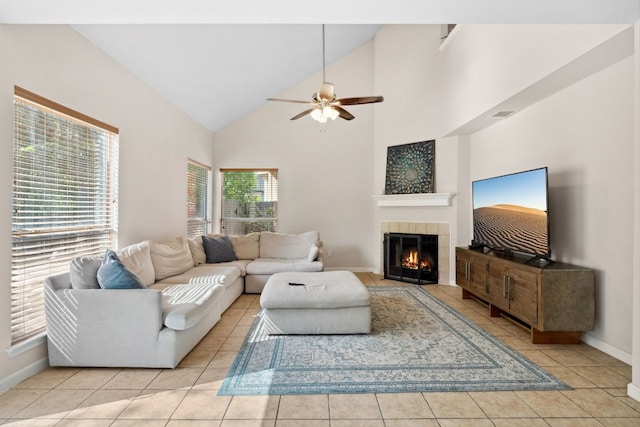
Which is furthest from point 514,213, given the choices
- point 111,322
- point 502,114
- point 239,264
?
point 111,322

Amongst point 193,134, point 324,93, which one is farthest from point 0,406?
point 193,134

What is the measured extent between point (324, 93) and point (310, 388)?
2.87 metres

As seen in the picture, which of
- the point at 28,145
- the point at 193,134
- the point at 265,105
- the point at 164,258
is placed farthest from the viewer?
the point at 265,105

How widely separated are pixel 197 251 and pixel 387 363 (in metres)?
3.33

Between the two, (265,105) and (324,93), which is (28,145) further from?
(265,105)

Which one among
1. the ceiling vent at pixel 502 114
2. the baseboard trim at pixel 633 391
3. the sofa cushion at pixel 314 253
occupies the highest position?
the ceiling vent at pixel 502 114

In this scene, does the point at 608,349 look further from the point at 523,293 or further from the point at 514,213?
the point at 514,213

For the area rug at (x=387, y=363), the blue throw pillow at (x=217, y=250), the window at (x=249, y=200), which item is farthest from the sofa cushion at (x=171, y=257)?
the window at (x=249, y=200)

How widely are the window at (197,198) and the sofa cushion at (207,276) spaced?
4.32 feet

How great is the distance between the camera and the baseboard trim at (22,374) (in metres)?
2.18

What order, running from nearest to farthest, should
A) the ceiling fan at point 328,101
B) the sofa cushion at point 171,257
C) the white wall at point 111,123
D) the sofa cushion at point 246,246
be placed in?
the white wall at point 111,123 → the ceiling fan at point 328,101 → the sofa cushion at point 171,257 → the sofa cushion at point 246,246

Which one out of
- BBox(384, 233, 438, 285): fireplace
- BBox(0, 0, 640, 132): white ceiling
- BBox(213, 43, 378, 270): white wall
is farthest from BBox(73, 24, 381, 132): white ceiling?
BBox(384, 233, 438, 285): fireplace

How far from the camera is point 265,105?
20.9 ft

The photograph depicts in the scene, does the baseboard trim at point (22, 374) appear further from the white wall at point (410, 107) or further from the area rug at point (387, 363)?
the white wall at point (410, 107)
